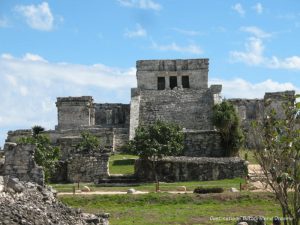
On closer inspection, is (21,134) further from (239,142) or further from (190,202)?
(190,202)

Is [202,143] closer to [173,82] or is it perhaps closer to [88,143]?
[88,143]

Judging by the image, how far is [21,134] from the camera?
44625 millimetres

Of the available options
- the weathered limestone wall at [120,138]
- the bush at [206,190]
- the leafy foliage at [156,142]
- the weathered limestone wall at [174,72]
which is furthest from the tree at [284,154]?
the weathered limestone wall at [174,72]

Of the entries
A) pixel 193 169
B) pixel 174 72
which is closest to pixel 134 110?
pixel 174 72

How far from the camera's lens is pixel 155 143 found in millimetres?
32250

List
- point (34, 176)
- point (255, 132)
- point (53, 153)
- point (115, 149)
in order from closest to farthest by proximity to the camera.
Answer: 1. point (255, 132)
2. point (34, 176)
3. point (53, 153)
4. point (115, 149)

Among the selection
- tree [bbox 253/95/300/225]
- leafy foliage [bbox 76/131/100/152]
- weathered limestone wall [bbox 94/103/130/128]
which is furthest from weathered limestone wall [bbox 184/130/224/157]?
tree [bbox 253/95/300/225]

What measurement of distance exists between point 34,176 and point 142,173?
41.1 ft

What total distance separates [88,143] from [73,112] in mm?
11517

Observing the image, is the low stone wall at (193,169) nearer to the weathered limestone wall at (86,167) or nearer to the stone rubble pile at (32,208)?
the weathered limestone wall at (86,167)

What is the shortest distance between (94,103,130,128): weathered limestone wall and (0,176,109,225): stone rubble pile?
3328 centimetres

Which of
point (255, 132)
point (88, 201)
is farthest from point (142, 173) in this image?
point (255, 132)

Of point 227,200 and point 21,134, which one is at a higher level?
point 21,134

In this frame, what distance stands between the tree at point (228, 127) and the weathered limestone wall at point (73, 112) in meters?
13.9
